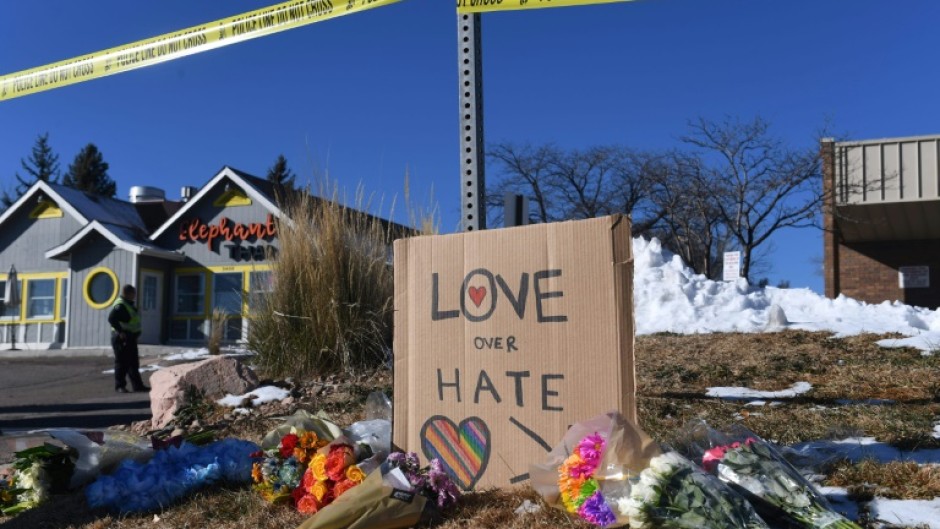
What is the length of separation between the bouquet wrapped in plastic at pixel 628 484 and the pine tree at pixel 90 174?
61273mm

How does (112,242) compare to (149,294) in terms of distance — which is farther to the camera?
(149,294)

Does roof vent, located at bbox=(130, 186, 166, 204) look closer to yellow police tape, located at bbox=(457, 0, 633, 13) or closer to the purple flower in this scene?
yellow police tape, located at bbox=(457, 0, 633, 13)

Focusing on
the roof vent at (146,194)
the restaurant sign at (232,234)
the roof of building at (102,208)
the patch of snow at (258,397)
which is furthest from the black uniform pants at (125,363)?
the roof vent at (146,194)

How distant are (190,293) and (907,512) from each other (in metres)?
23.4

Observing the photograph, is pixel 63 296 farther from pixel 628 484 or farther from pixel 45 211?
pixel 628 484

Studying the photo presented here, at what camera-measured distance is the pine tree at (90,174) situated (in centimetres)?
5794

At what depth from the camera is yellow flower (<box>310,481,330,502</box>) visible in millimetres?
3447

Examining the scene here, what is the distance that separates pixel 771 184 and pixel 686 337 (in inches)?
706

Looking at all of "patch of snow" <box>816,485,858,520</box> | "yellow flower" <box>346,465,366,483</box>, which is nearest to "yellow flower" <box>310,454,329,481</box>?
"yellow flower" <box>346,465,366,483</box>

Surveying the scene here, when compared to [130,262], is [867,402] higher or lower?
lower

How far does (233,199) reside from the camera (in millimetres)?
23625

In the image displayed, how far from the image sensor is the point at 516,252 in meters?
3.61

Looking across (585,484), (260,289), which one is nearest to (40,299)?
(260,289)

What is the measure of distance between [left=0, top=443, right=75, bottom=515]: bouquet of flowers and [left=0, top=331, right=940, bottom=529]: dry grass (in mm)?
132
